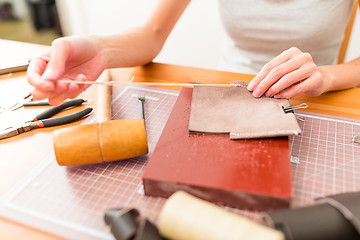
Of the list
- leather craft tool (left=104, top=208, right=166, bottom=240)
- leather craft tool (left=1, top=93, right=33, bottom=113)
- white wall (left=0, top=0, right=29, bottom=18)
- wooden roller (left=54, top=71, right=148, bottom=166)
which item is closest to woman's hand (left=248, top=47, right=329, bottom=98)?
wooden roller (left=54, top=71, right=148, bottom=166)

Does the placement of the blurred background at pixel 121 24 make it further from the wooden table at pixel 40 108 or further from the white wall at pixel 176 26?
the wooden table at pixel 40 108

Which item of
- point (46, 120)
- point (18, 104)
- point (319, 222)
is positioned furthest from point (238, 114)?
point (18, 104)

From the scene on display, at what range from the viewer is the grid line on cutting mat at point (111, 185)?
56 centimetres

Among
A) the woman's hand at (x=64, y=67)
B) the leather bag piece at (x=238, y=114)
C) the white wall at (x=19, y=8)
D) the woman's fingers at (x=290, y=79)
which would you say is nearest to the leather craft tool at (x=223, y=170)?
the leather bag piece at (x=238, y=114)

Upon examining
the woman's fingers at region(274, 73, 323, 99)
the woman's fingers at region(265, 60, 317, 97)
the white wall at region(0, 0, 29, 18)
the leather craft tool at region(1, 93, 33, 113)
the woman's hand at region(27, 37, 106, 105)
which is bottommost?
the leather craft tool at region(1, 93, 33, 113)

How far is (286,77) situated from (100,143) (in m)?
0.50

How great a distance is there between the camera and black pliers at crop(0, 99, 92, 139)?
2.57 feet

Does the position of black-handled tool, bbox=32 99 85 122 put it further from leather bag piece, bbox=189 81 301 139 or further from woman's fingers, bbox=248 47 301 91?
woman's fingers, bbox=248 47 301 91

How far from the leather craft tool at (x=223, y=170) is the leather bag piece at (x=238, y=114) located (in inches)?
0.8

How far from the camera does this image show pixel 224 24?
1236mm

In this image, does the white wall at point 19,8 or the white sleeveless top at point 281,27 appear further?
the white wall at point 19,8

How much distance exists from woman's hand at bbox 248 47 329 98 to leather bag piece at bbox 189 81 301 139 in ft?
0.08

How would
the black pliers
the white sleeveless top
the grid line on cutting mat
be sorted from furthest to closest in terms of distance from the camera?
the white sleeveless top → the black pliers → the grid line on cutting mat

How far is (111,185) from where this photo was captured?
632mm
